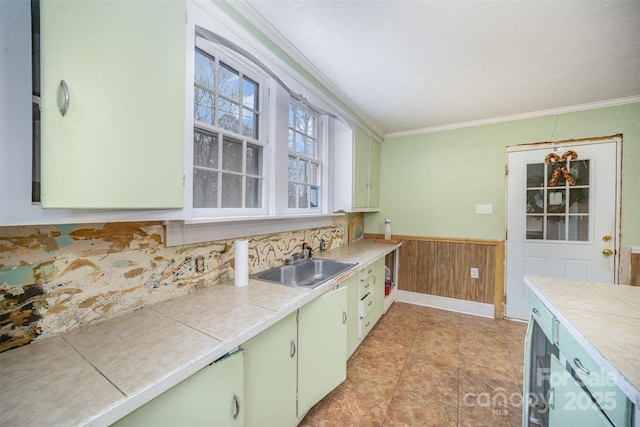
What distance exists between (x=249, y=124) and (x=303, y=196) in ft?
2.95

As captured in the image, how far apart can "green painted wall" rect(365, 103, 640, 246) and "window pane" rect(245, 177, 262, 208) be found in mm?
2339

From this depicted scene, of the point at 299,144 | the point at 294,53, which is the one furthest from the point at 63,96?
the point at 299,144

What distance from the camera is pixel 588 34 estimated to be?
1.57m

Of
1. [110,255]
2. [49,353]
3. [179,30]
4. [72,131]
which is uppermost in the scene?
[179,30]

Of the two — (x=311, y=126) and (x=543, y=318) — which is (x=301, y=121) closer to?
(x=311, y=126)

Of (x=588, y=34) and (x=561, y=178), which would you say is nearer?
(x=588, y=34)

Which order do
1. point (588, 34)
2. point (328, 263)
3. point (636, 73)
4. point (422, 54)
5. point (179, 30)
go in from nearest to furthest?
point (179, 30) < point (588, 34) < point (422, 54) < point (636, 73) < point (328, 263)

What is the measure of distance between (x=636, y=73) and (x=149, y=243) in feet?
12.3

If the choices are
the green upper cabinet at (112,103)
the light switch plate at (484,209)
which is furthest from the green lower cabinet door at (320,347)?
the light switch plate at (484,209)

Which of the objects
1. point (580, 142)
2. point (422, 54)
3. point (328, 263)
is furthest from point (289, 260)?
point (580, 142)

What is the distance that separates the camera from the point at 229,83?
1645 mm

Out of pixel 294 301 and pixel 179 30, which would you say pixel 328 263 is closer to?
pixel 294 301

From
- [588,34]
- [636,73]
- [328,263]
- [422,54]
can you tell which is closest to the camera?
[588,34]

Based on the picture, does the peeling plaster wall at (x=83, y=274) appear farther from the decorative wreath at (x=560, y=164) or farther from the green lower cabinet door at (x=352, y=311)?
the decorative wreath at (x=560, y=164)
